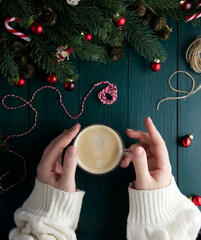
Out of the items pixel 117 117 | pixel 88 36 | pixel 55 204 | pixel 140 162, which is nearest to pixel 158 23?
pixel 88 36

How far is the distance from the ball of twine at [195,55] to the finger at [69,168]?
588 millimetres

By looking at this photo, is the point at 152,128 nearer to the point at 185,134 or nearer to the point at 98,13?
the point at 185,134

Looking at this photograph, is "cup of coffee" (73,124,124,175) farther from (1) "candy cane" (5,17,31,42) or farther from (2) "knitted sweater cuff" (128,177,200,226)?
(1) "candy cane" (5,17,31,42)

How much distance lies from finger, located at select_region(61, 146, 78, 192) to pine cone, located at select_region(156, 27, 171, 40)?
55cm

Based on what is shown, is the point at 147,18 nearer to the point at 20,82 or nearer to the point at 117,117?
the point at 117,117

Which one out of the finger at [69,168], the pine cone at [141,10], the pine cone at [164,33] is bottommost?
the finger at [69,168]

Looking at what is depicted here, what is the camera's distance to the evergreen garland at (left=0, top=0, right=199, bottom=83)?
874 millimetres

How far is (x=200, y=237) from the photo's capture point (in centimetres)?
112

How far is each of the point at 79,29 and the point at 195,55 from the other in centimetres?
48

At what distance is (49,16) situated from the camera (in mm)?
892

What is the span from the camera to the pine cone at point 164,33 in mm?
1058

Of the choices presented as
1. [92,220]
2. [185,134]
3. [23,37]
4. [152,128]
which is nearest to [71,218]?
[92,220]

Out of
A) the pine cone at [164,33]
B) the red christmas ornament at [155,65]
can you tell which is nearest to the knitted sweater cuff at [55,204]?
the red christmas ornament at [155,65]

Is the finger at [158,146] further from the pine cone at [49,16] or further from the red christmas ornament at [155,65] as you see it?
the pine cone at [49,16]
